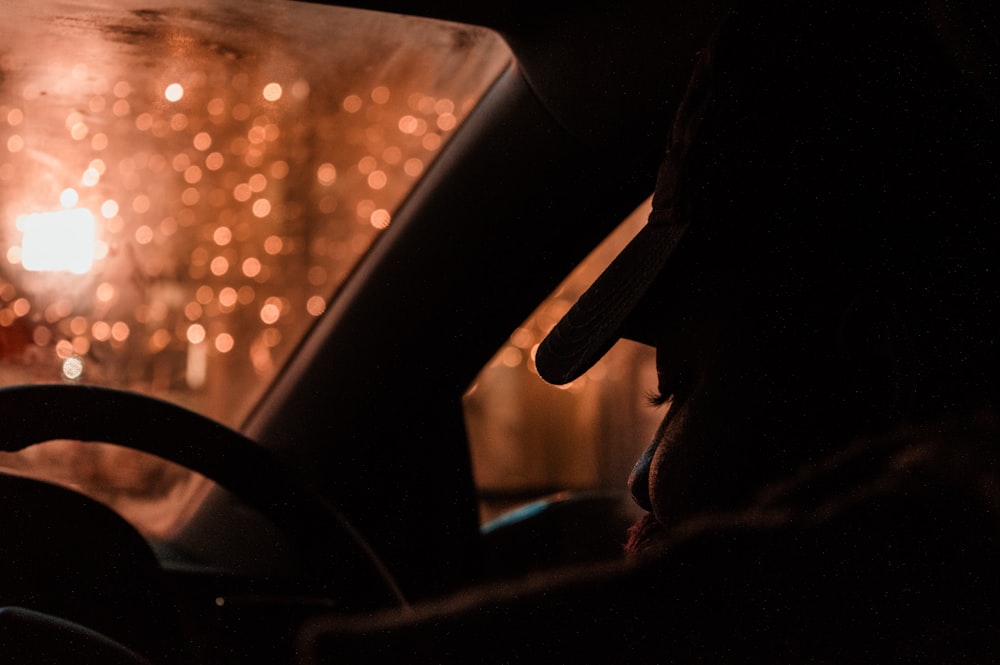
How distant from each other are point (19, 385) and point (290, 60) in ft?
2.61

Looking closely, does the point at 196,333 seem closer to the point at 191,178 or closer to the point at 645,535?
the point at 191,178

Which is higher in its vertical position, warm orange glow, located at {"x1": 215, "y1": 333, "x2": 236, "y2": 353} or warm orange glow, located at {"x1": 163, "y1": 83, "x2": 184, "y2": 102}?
warm orange glow, located at {"x1": 163, "y1": 83, "x2": 184, "y2": 102}

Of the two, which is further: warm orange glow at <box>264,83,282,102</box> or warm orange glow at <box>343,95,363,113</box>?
warm orange glow at <box>343,95,363,113</box>

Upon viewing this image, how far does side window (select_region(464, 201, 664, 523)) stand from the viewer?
7.73 feet

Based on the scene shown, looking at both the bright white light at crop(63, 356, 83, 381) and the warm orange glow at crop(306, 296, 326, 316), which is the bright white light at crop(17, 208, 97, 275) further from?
the warm orange glow at crop(306, 296, 326, 316)

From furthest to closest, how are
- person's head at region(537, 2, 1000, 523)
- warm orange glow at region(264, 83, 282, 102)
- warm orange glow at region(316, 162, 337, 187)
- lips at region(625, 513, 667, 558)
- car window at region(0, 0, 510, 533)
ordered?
warm orange glow at region(316, 162, 337, 187)
warm orange glow at region(264, 83, 282, 102)
car window at region(0, 0, 510, 533)
lips at region(625, 513, 667, 558)
person's head at region(537, 2, 1000, 523)

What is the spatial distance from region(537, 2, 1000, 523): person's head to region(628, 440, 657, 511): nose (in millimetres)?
156

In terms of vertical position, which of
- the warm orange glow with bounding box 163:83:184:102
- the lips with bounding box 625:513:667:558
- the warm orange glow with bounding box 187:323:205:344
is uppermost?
the warm orange glow with bounding box 163:83:184:102

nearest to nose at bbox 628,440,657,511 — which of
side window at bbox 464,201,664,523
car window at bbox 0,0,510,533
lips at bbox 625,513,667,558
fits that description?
lips at bbox 625,513,667,558

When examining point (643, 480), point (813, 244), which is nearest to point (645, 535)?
point (643, 480)

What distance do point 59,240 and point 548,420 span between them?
122cm

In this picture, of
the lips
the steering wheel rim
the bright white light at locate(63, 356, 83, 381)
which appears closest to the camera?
the lips

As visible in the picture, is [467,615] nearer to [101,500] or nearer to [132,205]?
[101,500]

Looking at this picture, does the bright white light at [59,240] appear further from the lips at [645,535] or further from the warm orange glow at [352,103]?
the lips at [645,535]
